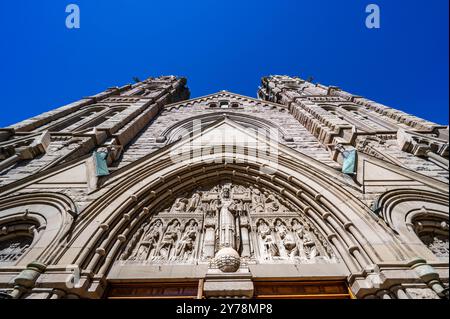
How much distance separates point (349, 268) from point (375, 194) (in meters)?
1.99

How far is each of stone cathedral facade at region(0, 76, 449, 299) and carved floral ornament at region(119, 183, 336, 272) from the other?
3 cm

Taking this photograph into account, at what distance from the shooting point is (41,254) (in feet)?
14.0

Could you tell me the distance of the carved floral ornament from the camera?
16.9 ft

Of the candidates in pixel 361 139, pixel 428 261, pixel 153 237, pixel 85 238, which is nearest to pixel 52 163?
pixel 85 238

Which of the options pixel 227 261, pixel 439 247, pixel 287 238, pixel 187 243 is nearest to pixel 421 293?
pixel 439 247

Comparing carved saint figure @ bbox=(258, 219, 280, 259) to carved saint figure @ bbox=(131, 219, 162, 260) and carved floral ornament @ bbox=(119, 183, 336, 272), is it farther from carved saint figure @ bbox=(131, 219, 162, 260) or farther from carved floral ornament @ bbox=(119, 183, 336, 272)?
carved saint figure @ bbox=(131, 219, 162, 260)

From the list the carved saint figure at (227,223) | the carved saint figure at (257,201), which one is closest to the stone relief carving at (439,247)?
the carved saint figure at (257,201)

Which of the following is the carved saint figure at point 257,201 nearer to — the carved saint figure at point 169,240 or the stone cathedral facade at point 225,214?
the stone cathedral facade at point 225,214

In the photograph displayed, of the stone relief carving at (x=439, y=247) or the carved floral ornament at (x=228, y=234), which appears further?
the carved floral ornament at (x=228, y=234)

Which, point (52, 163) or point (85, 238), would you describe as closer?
point (85, 238)

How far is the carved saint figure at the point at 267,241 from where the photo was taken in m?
5.29

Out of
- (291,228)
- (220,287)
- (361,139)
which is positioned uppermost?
(361,139)

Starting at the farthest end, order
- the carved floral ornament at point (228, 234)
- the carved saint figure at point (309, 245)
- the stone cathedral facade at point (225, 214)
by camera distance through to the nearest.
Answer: the carved saint figure at point (309, 245), the carved floral ornament at point (228, 234), the stone cathedral facade at point (225, 214)
